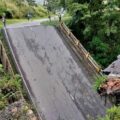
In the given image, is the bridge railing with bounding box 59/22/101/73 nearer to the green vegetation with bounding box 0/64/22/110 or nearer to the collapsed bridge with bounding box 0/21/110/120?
the collapsed bridge with bounding box 0/21/110/120

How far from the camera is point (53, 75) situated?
2577cm

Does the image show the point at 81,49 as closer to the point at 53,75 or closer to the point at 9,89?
the point at 53,75

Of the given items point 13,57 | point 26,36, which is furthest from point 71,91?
point 26,36

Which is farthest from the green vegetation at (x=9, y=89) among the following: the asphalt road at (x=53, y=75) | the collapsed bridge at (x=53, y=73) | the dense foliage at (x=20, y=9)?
the dense foliage at (x=20, y=9)

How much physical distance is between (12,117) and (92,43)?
11.6 metres

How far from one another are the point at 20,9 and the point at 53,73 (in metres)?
21.6

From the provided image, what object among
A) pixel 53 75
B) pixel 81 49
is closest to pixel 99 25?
pixel 81 49

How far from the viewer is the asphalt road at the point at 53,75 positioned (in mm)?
22125

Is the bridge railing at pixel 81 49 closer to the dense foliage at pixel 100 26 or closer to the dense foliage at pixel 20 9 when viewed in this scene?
the dense foliage at pixel 100 26

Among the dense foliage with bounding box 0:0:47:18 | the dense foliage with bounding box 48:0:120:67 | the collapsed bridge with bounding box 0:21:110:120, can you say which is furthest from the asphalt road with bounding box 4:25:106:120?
the dense foliage with bounding box 0:0:47:18

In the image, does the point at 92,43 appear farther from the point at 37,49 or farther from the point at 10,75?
the point at 10,75

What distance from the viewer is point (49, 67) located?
26.7 m

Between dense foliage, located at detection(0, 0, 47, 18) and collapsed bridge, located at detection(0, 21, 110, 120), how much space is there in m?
11.9

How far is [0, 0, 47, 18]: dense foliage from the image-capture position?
4353 centimetres
